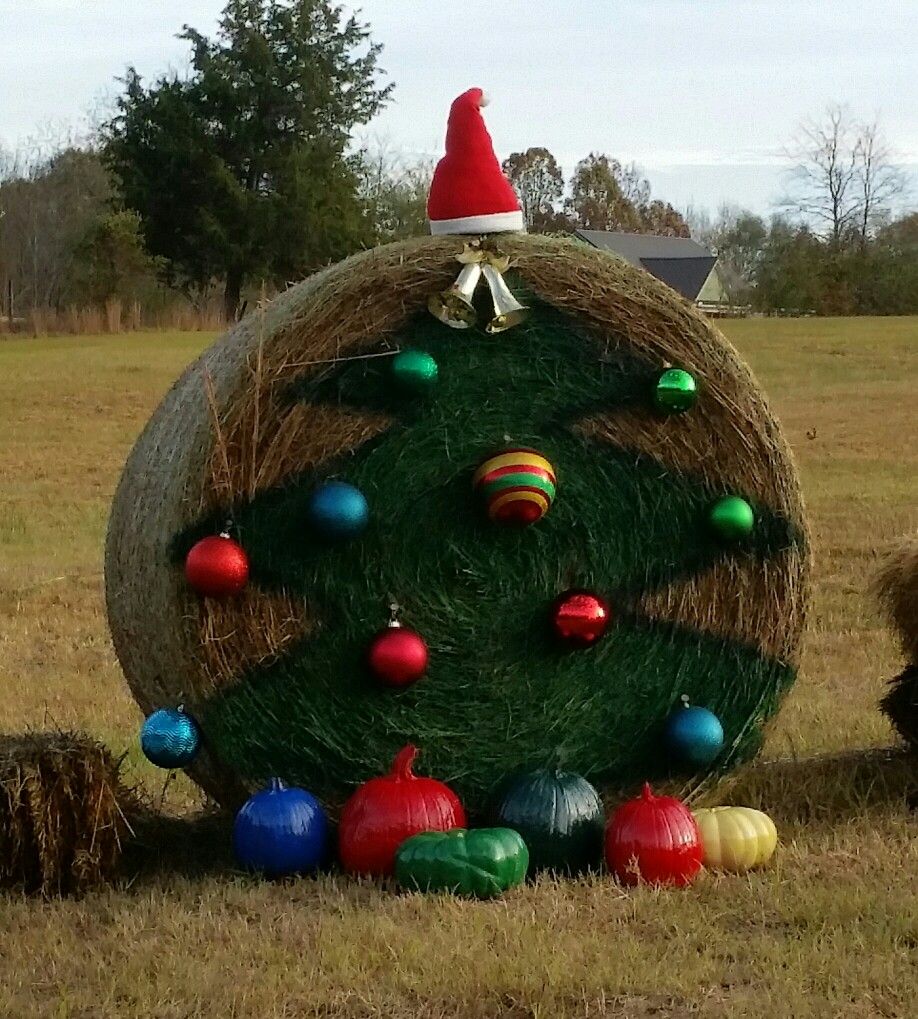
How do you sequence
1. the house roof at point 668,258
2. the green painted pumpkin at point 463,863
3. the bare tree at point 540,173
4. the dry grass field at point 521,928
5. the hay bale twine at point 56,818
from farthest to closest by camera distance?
the bare tree at point 540,173
the house roof at point 668,258
the hay bale twine at point 56,818
the green painted pumpkin at point 463,863
the dry grass field at point 521,928

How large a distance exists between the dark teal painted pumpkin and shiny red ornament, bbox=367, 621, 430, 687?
1.51ft

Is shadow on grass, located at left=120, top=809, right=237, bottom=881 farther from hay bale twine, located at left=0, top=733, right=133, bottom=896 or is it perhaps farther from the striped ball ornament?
the striped ball ornament

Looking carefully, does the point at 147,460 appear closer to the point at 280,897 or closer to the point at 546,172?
the point at 280,897

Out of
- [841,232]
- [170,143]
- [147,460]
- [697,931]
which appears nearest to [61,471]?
[147,460]

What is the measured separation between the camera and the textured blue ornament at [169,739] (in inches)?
170

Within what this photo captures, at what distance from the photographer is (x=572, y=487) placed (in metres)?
4.86

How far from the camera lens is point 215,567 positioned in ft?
14.0

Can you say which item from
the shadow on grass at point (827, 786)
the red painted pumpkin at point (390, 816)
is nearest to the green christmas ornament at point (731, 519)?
the shadow on grass at point (827, 786)

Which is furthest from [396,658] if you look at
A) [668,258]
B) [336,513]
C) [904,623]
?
[668,258]

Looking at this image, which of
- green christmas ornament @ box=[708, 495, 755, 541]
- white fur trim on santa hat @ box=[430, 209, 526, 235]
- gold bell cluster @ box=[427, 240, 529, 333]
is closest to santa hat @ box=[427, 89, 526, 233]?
white fur trim on santa hat @ box=[430, 209, 526, 235]

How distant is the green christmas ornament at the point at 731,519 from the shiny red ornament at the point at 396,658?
1.02 metres

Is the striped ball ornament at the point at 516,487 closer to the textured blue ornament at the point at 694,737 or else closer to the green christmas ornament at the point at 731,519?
the green christmas ornament at the point at 731,519

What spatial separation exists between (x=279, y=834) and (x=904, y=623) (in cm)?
238

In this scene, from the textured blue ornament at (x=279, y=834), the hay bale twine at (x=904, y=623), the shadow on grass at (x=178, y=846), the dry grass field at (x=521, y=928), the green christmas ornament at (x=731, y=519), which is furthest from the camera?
the hay bale twine at (x=904, y=623)
